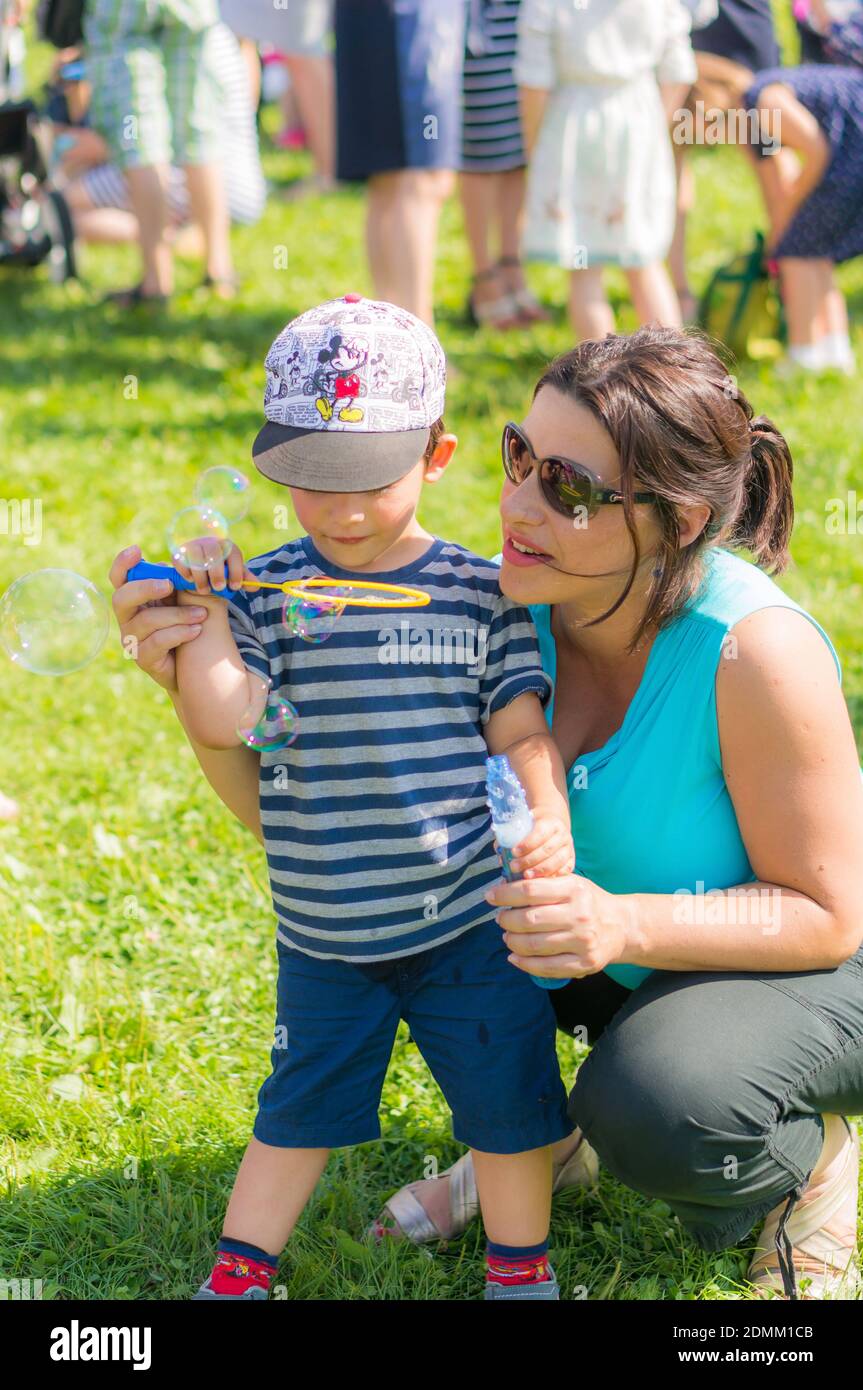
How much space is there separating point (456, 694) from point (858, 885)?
0.60 m

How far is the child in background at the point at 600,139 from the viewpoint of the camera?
505 cm

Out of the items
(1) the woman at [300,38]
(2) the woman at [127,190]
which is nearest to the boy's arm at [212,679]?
(1) the woman at [300,38]

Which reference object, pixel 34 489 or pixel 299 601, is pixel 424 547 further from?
pixel 34 489

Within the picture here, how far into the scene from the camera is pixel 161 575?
2.06 meters

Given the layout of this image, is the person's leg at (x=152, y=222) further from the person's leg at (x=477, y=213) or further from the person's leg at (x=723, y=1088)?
the person's leg at (x=723, y=1088)

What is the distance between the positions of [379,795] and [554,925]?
1.05 feet

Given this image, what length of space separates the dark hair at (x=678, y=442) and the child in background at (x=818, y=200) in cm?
369

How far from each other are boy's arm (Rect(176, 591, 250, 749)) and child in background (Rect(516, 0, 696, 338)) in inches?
135

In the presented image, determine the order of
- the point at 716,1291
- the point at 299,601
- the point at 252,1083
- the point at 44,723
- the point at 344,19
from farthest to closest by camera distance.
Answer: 1. the point at 344,19
2. the point at 44,723
3. the point at 252,1083
4. the point at 716,1291
5. the point at 299,601

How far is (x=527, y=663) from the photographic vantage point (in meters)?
2.15

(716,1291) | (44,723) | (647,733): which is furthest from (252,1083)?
(44,723)

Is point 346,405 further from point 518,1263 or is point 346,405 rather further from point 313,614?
point 518,1263

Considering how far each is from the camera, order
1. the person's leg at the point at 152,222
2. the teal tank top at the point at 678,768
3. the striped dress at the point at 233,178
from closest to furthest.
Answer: the teal tank top at the point at 678,768 < the person's leg at the point at 152,222 < the striped dress at the point at 233,178

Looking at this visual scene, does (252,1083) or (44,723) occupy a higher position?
(44,723)
